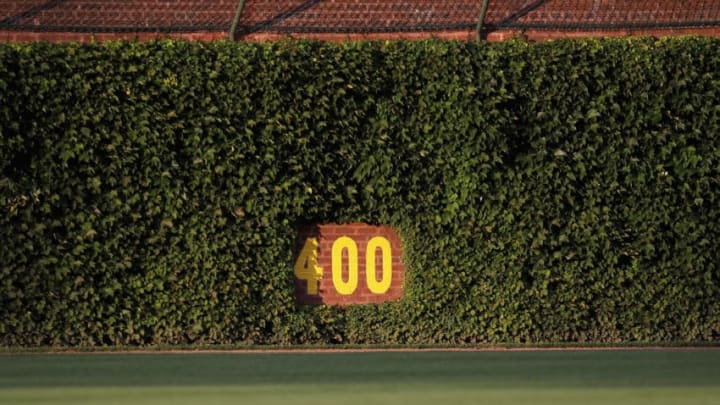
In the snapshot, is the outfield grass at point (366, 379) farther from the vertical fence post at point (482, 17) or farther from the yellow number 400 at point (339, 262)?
the vertical fence post at point (482, 17)

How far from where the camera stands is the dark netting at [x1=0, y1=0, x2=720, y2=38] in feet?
39.8

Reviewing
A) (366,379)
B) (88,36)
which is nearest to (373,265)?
(88,36)

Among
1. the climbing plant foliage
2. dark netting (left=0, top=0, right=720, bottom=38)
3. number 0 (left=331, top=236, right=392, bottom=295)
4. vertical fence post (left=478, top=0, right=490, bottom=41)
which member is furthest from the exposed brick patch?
vertical fence post (left=478, top=0, right=490, bottom=41)

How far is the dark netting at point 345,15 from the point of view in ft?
39.8

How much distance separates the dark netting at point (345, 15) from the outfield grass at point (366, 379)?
3.78 m

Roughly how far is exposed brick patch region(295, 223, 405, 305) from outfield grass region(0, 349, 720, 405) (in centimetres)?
202

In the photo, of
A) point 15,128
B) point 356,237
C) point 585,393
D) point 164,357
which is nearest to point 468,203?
point 356,237

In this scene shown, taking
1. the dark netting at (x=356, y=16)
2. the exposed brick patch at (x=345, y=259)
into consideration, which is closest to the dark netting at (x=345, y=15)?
the dark netting at (x=356, y=16)

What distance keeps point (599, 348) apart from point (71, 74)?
5.36 meters

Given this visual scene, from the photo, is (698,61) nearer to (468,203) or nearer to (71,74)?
(468,203)

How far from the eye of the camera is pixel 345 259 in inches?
467

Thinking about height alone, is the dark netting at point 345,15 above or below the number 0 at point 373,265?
above

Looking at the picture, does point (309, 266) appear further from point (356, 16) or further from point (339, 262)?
point (356, 16)

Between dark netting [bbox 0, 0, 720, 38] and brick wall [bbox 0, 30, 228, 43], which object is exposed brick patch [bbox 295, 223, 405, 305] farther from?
brick wall [bbox 0, 30, 228, 43]
